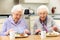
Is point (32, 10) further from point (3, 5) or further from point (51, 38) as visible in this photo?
point (51, 38)

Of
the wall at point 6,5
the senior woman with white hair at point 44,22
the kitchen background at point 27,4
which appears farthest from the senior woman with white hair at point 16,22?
the wall at point 6,5

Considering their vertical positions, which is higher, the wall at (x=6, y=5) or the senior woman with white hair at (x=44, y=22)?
the wall at (x=6, y=5)

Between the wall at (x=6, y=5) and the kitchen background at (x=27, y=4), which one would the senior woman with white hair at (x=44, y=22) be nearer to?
the kitchen background at (x=27, y=4)

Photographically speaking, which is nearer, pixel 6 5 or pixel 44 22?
pixel 44 22

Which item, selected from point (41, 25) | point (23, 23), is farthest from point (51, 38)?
point (23, 23)

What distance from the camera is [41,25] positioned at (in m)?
2.98

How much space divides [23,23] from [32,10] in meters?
1.54

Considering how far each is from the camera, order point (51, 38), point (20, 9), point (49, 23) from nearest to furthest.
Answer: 1. point (51, 38)
2. point (20, 9)
3. point (49, 23)

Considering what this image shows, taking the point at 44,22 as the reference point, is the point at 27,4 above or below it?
above

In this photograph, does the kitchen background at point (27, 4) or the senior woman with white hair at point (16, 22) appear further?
the kitchen background at point (27, 4)

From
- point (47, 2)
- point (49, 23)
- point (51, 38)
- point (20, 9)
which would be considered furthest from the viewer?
point (47, 2)

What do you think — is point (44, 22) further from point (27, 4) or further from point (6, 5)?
point (6, 5)

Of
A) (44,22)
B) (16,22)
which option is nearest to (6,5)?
(16,22)

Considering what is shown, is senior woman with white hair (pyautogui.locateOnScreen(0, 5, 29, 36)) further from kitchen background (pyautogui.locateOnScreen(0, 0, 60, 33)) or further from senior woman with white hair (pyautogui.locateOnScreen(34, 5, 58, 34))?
kitchen background (pyautogui.locateOnScreen(0, 0, 60, 33))
